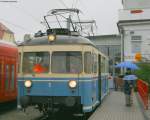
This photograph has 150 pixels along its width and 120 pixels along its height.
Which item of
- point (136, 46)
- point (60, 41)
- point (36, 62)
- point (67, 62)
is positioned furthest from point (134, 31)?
point (67, 62)

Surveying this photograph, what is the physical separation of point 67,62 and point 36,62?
1.07 meters

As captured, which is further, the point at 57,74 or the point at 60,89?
the point at 57,74

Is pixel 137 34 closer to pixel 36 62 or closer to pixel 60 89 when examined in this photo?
pixel 36 62

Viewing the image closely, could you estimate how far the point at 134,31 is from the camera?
159 feet

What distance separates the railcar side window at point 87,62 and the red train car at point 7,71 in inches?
194

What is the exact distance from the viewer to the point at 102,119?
15008 mm

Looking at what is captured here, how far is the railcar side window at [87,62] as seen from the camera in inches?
609

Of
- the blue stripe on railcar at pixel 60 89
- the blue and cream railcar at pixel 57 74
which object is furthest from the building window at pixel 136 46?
the blue stripe on railcar at pixel 60 89

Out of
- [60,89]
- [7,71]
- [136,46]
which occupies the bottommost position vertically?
[60,89]

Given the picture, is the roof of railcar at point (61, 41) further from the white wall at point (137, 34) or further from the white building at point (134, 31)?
the white wall at point (137, 34)

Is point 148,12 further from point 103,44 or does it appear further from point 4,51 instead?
point 4,51

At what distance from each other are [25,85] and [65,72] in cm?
139

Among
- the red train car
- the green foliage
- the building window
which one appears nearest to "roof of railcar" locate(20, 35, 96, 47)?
the red train car

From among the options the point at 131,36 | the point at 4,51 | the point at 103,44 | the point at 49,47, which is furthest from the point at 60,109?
the point at 103,44
